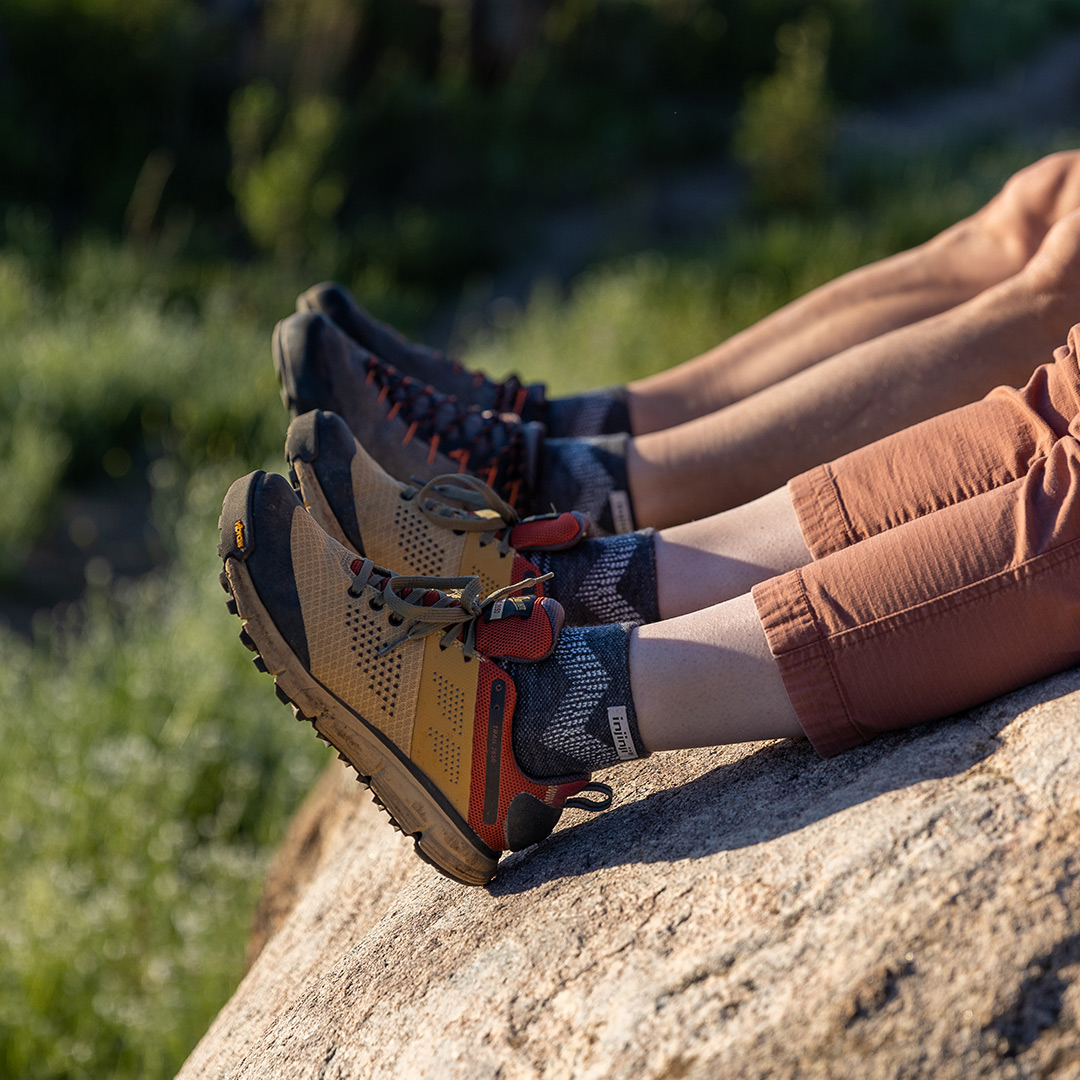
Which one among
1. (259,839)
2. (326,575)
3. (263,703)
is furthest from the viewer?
(263,703)

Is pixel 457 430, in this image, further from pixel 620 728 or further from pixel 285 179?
A: pixel 285 179

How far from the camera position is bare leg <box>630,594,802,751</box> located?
4.52 ft

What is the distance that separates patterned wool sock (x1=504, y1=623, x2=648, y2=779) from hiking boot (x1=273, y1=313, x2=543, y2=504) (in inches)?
23.1

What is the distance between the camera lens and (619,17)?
987 cm

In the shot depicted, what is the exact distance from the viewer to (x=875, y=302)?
7.11ft

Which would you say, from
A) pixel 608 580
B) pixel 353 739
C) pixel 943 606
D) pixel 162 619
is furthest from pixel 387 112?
pixel 943 606

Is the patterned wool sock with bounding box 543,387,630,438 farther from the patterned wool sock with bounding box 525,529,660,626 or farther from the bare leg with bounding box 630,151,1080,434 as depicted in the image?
the patterned wool sock with bounding box 525,529,660,626

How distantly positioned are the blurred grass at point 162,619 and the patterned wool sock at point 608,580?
131 centimetres

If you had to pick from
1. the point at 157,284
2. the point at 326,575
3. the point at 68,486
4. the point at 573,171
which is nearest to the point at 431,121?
the point at 573,171

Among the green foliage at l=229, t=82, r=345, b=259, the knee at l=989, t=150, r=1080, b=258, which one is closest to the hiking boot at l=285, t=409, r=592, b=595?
the knee at l=989, t=150, r=1080, b=258

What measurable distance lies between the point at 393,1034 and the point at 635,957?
32cm

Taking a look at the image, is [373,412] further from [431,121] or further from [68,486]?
[431,121]

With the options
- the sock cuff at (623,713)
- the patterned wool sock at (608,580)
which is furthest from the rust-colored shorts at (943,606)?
the patterned wool sock at (608,580)

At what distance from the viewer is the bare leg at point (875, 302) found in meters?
2.11
